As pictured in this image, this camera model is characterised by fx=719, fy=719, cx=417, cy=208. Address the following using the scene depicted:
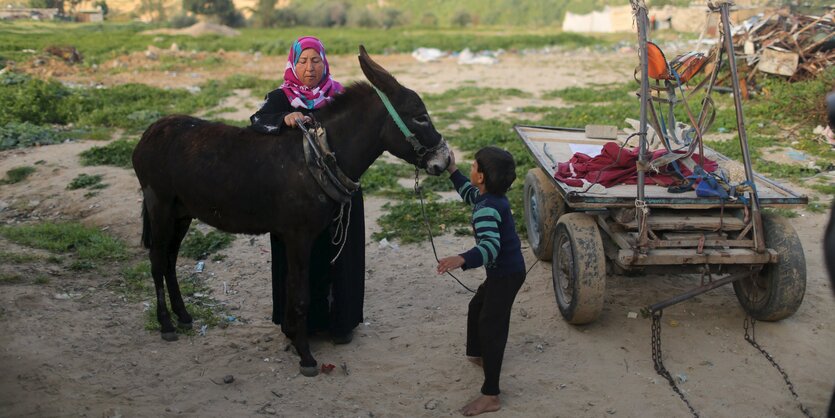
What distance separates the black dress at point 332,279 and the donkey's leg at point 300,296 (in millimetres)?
243

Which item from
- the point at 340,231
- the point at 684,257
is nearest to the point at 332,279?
the point at 340,231

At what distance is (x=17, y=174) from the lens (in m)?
8.88

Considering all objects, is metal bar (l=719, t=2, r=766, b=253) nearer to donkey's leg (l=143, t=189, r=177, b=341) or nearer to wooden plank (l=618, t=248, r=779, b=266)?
wooden plank (l=618, t=248, r=779, b=266)

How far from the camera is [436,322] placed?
17.6 ft

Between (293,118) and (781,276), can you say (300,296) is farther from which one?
(781,276)

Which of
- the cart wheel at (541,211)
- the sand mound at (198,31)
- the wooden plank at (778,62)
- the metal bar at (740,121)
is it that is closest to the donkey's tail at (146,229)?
the cart wheel at (541,211)

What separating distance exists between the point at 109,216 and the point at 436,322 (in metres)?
4.02

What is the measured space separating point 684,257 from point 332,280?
2271 millimetres

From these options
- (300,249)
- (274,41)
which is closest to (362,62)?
(300,249)

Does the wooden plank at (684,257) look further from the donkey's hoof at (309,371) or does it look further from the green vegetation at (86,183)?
the green vegetation at (86,183)

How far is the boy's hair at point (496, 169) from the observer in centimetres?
383

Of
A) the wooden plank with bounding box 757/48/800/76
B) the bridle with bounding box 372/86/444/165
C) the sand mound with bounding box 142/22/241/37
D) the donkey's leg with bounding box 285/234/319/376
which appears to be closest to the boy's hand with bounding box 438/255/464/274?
the bridle with bounding box 372/86/444/165

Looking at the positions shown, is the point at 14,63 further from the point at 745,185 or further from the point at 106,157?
the point at 745,185

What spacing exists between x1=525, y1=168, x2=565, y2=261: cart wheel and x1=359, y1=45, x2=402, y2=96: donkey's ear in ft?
7.10
